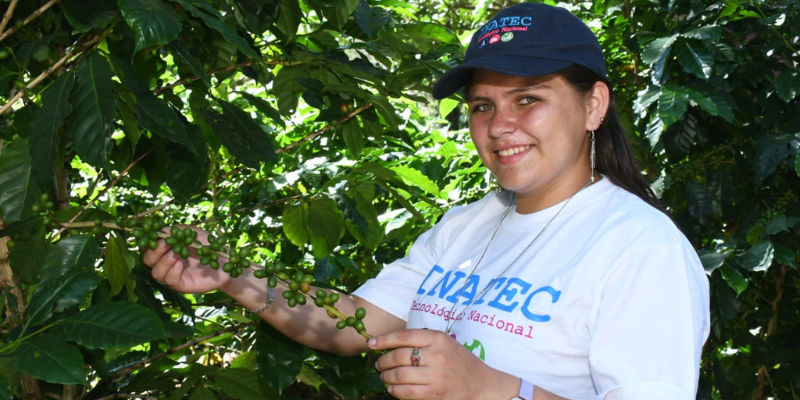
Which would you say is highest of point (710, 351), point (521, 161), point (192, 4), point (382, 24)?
point (382, 24)

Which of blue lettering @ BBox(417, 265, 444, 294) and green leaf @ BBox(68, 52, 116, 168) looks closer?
green leaf @ BBox(68, 52, 116, 168)

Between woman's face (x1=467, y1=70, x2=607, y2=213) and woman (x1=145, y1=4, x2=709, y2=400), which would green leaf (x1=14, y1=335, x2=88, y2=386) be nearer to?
woman (x1=145, y1=4, x2=709, y2=400)

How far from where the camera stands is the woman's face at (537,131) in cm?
167

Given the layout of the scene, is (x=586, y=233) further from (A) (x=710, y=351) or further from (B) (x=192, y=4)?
(A) (x=710, y=351)

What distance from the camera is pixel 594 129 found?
1.76 metres

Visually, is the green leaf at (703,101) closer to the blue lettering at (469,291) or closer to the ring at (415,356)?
the blue lettering at (469,291)

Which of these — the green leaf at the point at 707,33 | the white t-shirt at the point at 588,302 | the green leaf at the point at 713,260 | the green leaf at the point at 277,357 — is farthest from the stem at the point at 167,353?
the green leaf at the point at 707,33

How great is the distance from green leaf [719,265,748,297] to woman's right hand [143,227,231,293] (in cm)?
173

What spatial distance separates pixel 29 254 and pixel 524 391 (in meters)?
1.01

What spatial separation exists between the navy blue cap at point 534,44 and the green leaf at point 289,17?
42 cm

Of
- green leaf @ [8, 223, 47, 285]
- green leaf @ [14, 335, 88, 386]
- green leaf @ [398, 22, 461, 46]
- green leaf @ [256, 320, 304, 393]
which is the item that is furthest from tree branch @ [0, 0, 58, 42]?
green leaf @ [398, 22, 461, 46]

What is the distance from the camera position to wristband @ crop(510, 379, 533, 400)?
4.58ft

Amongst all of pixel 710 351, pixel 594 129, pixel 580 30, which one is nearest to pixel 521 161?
pixel 594 129

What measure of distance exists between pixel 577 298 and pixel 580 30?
575 millimetres
